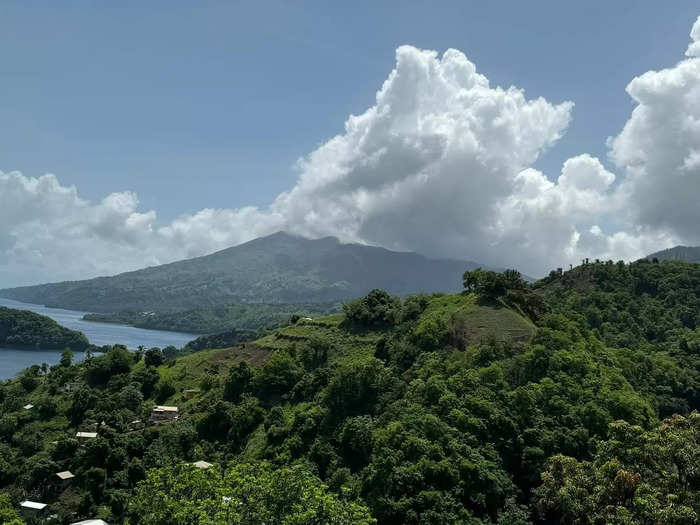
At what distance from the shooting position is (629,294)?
3533 inches

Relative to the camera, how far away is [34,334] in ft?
499

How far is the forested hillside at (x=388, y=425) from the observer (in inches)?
911

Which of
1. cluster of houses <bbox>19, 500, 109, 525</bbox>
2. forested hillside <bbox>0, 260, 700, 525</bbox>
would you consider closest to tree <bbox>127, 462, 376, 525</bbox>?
forested hillside <bbox>0, 260, 700, 525</bbox>

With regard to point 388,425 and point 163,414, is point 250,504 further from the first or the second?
point 163,414

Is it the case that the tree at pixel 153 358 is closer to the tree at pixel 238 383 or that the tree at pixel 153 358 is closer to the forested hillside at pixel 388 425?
the forested hillside at pixel 388 425

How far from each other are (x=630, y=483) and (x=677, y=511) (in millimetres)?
2153

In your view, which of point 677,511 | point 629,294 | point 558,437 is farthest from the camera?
point 629,294

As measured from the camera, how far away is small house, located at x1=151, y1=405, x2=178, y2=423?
51.8 m

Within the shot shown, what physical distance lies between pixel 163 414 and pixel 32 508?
14.9m

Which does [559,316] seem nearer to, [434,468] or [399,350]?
[399,350]

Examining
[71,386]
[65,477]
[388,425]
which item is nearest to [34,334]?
[71,386]

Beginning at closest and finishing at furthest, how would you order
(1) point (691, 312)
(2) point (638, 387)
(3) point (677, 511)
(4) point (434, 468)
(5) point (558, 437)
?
(3) point (677, 511) → (4) point (434, 468) → (5) point (558, 437) → (2) point (638, 387) → (1) point (691, 312)

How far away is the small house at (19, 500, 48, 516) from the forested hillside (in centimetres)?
111

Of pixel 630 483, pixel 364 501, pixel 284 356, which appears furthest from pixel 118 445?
pixel 630 483
